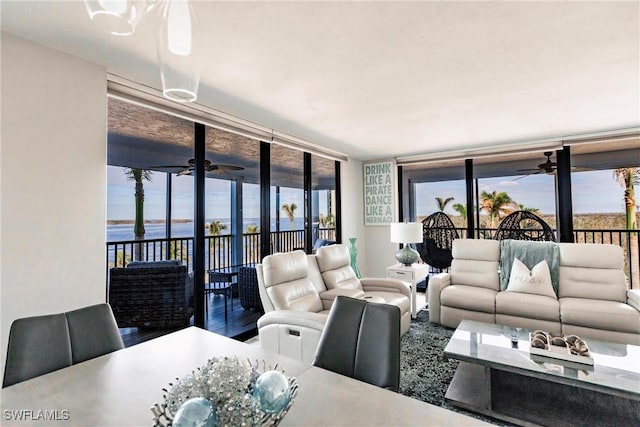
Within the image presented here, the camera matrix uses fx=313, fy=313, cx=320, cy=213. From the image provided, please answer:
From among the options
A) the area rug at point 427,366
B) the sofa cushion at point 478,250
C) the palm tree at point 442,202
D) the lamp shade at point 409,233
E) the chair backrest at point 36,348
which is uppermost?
the palm tree at point 442,202

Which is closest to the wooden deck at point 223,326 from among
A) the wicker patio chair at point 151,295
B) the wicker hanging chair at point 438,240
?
the wicker patio chair at point 151,295

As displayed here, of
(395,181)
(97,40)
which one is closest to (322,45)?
(97,40)

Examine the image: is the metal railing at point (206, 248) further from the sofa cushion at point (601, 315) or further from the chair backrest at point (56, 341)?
the sofa cushion at point (601, 315)

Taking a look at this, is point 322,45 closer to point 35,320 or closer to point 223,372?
point 223,372

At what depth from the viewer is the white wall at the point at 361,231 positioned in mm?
5758

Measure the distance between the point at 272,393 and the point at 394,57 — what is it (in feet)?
7.36

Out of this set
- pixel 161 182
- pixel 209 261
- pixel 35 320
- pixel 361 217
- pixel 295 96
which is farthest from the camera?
pixel 361 217

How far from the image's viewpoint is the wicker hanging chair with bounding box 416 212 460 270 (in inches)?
223

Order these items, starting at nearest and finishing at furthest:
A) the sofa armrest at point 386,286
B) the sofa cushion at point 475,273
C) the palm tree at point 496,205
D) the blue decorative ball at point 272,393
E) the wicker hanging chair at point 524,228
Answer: the blue decorative ball at point 272,393 → the sofa armrest at point 386,286 → the sofa cushion at point 475,273 → the wicker hanging chair at point 524,228 → the palm tree at point 496,205

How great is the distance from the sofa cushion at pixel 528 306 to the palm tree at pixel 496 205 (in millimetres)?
2182

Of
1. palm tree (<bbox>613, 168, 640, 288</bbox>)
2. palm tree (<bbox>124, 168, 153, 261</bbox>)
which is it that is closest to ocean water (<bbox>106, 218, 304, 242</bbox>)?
palm tree (<bbox>124, 168, 153, 261</bbox>)

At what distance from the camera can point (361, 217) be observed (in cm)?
615

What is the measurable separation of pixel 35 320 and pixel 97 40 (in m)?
1.73

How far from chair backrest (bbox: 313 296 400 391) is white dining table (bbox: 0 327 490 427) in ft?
0.66
